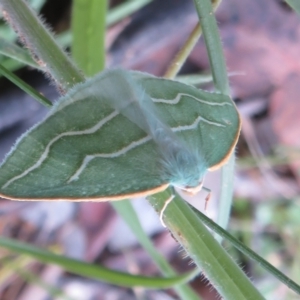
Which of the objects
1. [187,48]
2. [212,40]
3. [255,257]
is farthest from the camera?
[187,48]

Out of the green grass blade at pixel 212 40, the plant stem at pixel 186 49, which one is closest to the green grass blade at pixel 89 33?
the plant stem at pixel 186 49

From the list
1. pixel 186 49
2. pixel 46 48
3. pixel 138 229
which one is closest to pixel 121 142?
pixel 46 48


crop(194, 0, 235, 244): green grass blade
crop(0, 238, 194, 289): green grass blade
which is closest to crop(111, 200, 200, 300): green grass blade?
crop(0, 238, 194, 289): green grass blade

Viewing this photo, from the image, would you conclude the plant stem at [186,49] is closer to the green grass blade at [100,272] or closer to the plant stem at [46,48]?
the plant stem at [46,48]

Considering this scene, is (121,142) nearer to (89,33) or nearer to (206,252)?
(206,252)

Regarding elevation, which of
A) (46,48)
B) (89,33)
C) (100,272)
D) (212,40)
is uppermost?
(89,33)

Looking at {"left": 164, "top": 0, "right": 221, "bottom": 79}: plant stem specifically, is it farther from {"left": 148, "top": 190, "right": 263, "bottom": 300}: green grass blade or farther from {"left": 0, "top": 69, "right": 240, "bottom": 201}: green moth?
{"left": 148, "top": 190, "right": 263, "bottom": 300}: green grass blade
